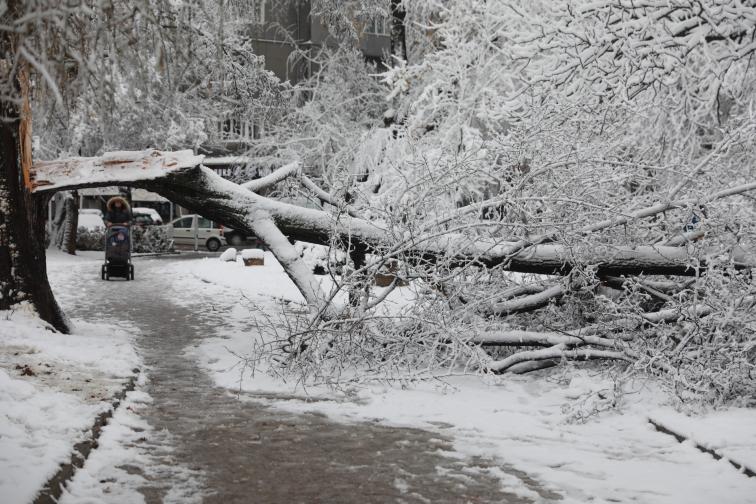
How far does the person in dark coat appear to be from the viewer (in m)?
20.2

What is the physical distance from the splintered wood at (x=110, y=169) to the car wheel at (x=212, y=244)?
30821 millimetres

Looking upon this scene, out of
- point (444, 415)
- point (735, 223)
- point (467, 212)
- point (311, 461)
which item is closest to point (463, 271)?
point (467, 212)

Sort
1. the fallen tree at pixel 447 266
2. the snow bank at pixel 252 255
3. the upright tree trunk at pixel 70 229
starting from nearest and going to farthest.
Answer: the fallen tree at pixel 447 266 → the snow bank at pixel 252 255 → the upright tree trunk at pixel 70 229

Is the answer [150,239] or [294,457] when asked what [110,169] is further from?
[150,239]

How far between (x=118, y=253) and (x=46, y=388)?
1376cm

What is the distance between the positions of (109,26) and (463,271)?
17.4 feet

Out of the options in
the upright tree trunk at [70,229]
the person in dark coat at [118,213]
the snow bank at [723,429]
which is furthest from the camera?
the upright tree trunk at [70,229]

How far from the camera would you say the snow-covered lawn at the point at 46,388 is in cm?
509

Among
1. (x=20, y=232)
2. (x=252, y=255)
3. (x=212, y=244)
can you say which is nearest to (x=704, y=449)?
(x=20, y=232)

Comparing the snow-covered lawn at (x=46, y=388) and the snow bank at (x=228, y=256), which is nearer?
the snow-covered lawn at (x=46, y=388)

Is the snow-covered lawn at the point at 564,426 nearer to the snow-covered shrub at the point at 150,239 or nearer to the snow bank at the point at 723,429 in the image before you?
the snow bank at the point at 723,429

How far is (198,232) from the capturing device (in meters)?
41.3

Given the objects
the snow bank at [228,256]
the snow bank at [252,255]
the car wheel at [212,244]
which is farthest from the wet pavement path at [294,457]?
the car wheel at [212,244]

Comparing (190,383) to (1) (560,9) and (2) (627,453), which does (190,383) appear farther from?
(1) (560,9)
